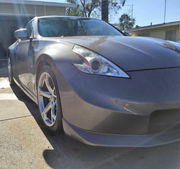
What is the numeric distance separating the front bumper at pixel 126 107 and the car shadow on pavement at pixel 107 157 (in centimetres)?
28

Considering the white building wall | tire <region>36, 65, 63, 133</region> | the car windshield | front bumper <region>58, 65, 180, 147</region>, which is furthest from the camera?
the white building wall

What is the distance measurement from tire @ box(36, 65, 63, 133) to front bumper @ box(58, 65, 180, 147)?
307mm

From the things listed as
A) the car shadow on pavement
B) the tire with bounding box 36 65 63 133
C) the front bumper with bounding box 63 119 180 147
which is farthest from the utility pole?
the front bumper with bounding box 63 119 180 147

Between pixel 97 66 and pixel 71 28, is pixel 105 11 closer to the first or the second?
pixel 71 28

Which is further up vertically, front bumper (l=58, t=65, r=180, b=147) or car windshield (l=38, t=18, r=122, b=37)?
car windshield (l=38, t=18, r=122, b=37)

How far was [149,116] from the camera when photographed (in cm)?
134

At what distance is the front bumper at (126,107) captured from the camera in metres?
1.32

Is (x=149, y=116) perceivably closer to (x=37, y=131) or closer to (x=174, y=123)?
(x=174, y=123)

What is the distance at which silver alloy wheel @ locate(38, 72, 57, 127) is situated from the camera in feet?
6.23

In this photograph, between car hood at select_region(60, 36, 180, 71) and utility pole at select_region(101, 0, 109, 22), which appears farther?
utility pole at select_region(101, 0, 109, 22)

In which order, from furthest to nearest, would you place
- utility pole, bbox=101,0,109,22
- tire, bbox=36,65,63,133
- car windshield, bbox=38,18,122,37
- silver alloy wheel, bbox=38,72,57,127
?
utility pole, bbox=101,0,109,22 < car windshield, bbox=38,18,122,37 < silver alloy wheel, bbox=38,72,57,127 < tire, bbox=36,65,63,133

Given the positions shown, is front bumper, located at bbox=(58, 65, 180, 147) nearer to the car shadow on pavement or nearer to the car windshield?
the car shadow on pavement

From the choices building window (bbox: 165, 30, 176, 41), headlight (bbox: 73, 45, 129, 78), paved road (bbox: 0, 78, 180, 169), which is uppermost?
building window (bbox: 165, 30, 176, 41)

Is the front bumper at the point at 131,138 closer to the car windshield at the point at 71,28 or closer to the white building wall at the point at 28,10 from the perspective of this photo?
the car windshield at the point at 71,28
